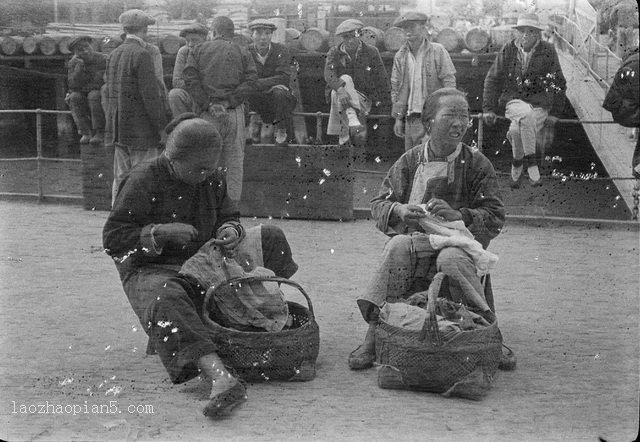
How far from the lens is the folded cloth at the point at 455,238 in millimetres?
4246

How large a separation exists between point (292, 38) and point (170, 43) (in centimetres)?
58

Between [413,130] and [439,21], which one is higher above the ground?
[439,21]

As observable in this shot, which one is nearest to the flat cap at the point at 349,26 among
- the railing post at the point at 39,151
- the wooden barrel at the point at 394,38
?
the wooden barrel at the point at 394,38

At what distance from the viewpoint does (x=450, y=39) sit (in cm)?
465

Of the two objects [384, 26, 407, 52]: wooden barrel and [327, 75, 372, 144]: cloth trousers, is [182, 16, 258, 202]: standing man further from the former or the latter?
[384, 26, 407, 52]: wooden barrel

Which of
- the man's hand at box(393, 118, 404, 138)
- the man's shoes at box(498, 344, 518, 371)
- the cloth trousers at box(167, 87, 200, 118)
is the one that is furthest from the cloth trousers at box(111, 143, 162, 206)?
the man's shoes at box(498, 344, 518, 371)

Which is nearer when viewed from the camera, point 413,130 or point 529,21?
point 529,21

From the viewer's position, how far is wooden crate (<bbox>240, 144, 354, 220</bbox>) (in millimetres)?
5445

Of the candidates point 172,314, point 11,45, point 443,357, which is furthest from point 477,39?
point 11,45

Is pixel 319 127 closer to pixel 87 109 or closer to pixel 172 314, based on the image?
pixel 87 109

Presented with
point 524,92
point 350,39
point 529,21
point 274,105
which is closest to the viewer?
point 529,21

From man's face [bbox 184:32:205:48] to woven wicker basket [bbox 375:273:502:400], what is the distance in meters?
1.60

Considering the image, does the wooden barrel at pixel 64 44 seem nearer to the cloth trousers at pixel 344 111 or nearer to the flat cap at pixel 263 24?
the flat cap at pixel 263 24

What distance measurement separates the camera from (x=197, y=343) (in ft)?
13.1
